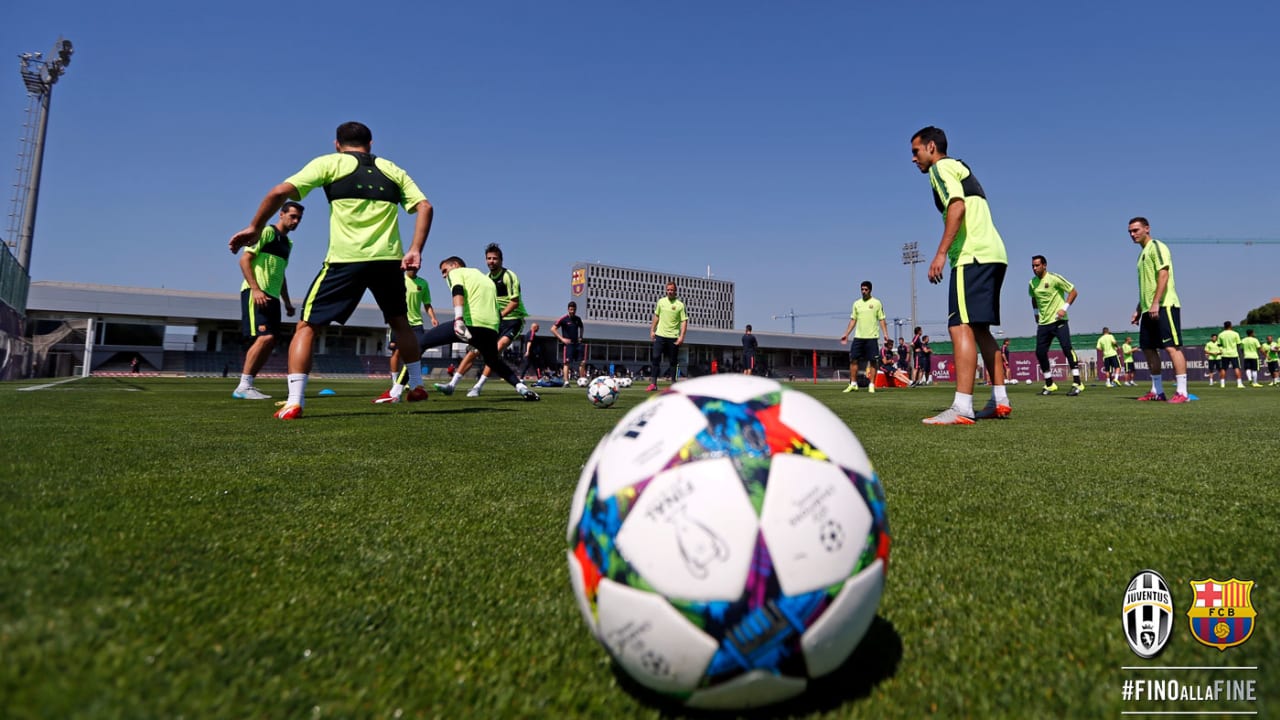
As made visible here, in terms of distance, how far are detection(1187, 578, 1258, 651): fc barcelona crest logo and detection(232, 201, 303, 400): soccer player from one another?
8.82 m

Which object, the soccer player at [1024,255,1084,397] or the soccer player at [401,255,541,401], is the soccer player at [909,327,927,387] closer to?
the soccer player at [1024,255,1084,397]

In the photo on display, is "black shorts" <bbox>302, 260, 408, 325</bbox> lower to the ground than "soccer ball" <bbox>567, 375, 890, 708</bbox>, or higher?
higher

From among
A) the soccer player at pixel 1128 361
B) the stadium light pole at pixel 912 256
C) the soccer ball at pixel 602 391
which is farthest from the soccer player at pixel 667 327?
the stadium light pole at pixel 912 256

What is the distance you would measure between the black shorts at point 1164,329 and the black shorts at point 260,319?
11713 millimetres

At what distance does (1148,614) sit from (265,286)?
958 cm

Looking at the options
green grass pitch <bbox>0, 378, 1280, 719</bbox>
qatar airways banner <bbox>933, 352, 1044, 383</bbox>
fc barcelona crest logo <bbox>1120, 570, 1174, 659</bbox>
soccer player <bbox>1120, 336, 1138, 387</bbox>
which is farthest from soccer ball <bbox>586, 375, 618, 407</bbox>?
qatar airways banner <bbox>933, 352, 1044, 383</bbox>

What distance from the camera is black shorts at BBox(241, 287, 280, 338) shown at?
812 cm

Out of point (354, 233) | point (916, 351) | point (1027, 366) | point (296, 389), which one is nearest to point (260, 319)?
point (296, 389)

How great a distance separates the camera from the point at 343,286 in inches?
217

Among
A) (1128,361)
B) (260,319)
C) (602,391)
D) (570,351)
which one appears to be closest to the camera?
(602,391)

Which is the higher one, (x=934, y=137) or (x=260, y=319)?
(x=934, y=137)

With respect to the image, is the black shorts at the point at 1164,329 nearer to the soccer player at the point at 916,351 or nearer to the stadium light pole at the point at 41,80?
the soccer player at the point at 916,351

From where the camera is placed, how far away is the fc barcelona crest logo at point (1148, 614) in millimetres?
1346

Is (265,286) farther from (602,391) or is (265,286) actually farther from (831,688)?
(831,688)
